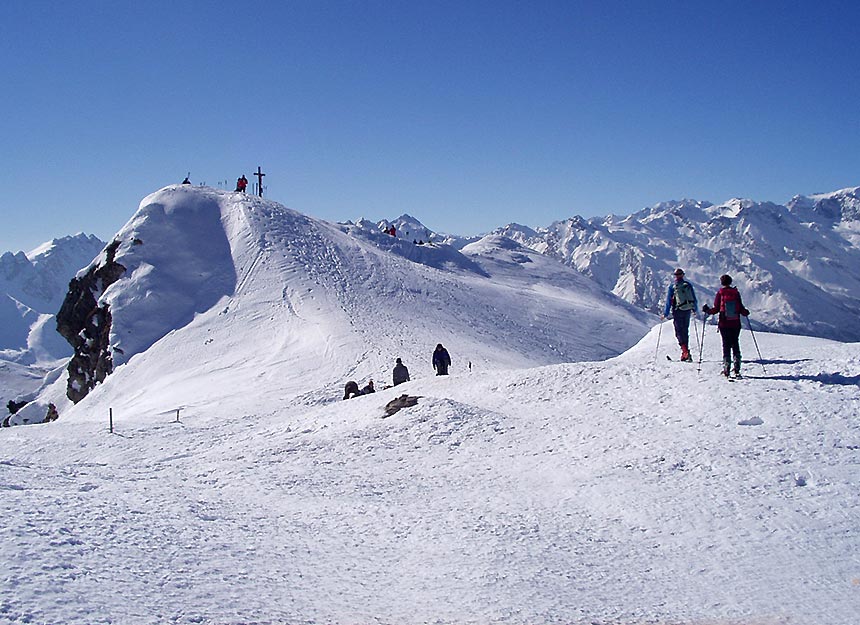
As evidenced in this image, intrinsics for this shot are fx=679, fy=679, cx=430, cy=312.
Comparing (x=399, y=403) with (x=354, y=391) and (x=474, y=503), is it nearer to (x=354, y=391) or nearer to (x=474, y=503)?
(x=474, y=503)

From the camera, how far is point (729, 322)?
15.2 m

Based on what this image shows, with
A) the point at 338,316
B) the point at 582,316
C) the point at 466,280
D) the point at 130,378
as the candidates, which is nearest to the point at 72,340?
the point at 130,378

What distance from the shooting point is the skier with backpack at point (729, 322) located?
1502cm

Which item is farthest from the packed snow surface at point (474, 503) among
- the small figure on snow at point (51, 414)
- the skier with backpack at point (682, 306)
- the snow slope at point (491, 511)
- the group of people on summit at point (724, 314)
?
the small figure on snow at point (51, 414)

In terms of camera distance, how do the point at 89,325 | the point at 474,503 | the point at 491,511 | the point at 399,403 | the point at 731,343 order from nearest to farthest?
1. the point at 491,511
2. the point at 474,503
3. the point at 731,343
4. the point at 399,403
5. the point at 89,325

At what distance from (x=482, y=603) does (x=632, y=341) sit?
186 feet

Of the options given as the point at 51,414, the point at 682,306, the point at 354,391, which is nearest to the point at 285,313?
the point at 51,414

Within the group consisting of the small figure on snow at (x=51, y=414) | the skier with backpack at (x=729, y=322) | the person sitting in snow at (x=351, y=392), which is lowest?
the small figure on snow at (x=51, y=414)

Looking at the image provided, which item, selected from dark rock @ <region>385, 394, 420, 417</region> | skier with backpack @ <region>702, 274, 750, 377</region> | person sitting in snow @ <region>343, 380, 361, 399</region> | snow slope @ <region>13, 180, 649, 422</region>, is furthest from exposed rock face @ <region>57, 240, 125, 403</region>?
skier with backpack @ <region>702, 274, 750, 377</region>

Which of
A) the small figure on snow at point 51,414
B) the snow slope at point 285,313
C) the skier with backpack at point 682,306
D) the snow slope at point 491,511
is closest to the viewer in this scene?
the snow slope at point 491,511

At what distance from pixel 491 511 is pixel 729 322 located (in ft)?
25.7

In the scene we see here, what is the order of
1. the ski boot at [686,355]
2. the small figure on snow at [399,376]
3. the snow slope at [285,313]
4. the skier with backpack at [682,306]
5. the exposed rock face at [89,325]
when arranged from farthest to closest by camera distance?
1. the exposed rock face at [89,325]
2. the snow slope at [285,313]
3. the small figure on snow at [399,376]
4. the skier with backpack at [682,306]
5. the ski boot at [686,355]

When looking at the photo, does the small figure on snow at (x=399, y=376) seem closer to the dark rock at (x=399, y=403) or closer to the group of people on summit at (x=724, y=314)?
the dark rock at (x=399, y=403)

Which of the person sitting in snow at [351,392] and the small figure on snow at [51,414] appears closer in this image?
the person sitting in snow at [351,392]
